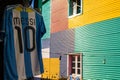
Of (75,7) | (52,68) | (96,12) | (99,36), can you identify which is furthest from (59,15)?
(99,36)

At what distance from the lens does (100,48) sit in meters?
12.9

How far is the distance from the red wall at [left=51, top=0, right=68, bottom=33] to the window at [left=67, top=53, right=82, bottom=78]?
6.07 ft

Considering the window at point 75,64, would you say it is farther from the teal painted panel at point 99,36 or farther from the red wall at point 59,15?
the red wall at point 59,15

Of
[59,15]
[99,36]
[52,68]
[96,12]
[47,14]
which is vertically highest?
[47,14]

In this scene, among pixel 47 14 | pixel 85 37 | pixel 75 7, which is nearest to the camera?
pixel 85 37

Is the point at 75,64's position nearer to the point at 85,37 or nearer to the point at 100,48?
the point at 85,37

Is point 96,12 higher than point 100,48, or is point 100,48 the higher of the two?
point 96,12

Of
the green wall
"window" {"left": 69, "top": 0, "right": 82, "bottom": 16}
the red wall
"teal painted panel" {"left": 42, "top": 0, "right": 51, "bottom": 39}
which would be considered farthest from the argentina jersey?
"teal painted panel" {"left": 42, "top": 0, "right": 51, "bottom": 39}

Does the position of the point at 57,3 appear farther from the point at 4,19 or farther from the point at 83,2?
the point at 4,19

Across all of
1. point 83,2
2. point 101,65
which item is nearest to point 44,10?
point 83,2

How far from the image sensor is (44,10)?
18875 mm

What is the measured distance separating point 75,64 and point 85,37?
1.74 meters

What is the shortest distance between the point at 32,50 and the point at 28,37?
0.17 meters

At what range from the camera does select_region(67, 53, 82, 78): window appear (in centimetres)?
1455
